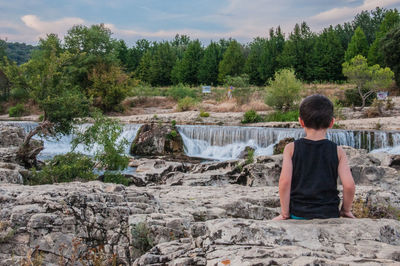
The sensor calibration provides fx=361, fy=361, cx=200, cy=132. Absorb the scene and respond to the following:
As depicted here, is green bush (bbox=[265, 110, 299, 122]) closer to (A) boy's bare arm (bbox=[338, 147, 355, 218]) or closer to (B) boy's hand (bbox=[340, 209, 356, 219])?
(B) boy's hand (bbox=[340, 209, 356, 219])

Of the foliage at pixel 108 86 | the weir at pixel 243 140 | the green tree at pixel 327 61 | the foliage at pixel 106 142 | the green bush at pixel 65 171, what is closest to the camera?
the green bush at pixel 65 171

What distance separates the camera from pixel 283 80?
23578mm

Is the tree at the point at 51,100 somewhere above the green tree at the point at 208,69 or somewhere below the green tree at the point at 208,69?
below

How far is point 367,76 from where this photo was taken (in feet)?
80.3

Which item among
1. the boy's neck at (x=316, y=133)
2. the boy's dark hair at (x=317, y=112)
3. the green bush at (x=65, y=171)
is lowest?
the green bush at (x=65, y=171)

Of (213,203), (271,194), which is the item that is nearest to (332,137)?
(271,194)

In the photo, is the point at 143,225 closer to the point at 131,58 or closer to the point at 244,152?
the point at 244,152

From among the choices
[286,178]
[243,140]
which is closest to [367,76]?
[243,140]

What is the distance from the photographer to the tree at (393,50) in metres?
32.5

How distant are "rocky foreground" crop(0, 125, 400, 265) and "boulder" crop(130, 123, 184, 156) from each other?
1089 cm

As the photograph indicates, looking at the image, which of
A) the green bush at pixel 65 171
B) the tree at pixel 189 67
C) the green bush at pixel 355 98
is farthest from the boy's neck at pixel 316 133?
the tree at pixel 189 67

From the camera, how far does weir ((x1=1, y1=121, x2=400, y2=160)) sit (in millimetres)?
15984

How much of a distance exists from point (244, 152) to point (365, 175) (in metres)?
8.25

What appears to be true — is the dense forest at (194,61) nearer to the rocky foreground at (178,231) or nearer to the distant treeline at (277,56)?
the distant treeline at (277,56)
